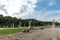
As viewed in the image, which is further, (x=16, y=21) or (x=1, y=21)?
(x=16, y=21)

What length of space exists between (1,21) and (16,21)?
15500 millimetres

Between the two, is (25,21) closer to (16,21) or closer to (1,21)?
(16,21)

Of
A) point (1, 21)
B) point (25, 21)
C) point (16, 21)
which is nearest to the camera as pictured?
point (1, 21)

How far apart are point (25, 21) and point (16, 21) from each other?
500 inches

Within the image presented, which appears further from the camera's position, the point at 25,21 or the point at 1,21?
the point at 25,21

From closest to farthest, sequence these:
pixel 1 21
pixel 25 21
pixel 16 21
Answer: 1. pixel 1 21
2. pixel 16 21
3. pixel 25 21

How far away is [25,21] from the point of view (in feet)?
474

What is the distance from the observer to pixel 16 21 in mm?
133000

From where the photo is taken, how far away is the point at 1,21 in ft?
393

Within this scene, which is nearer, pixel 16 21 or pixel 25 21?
pixel 16 21

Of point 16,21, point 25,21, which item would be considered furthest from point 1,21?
point 25,21
